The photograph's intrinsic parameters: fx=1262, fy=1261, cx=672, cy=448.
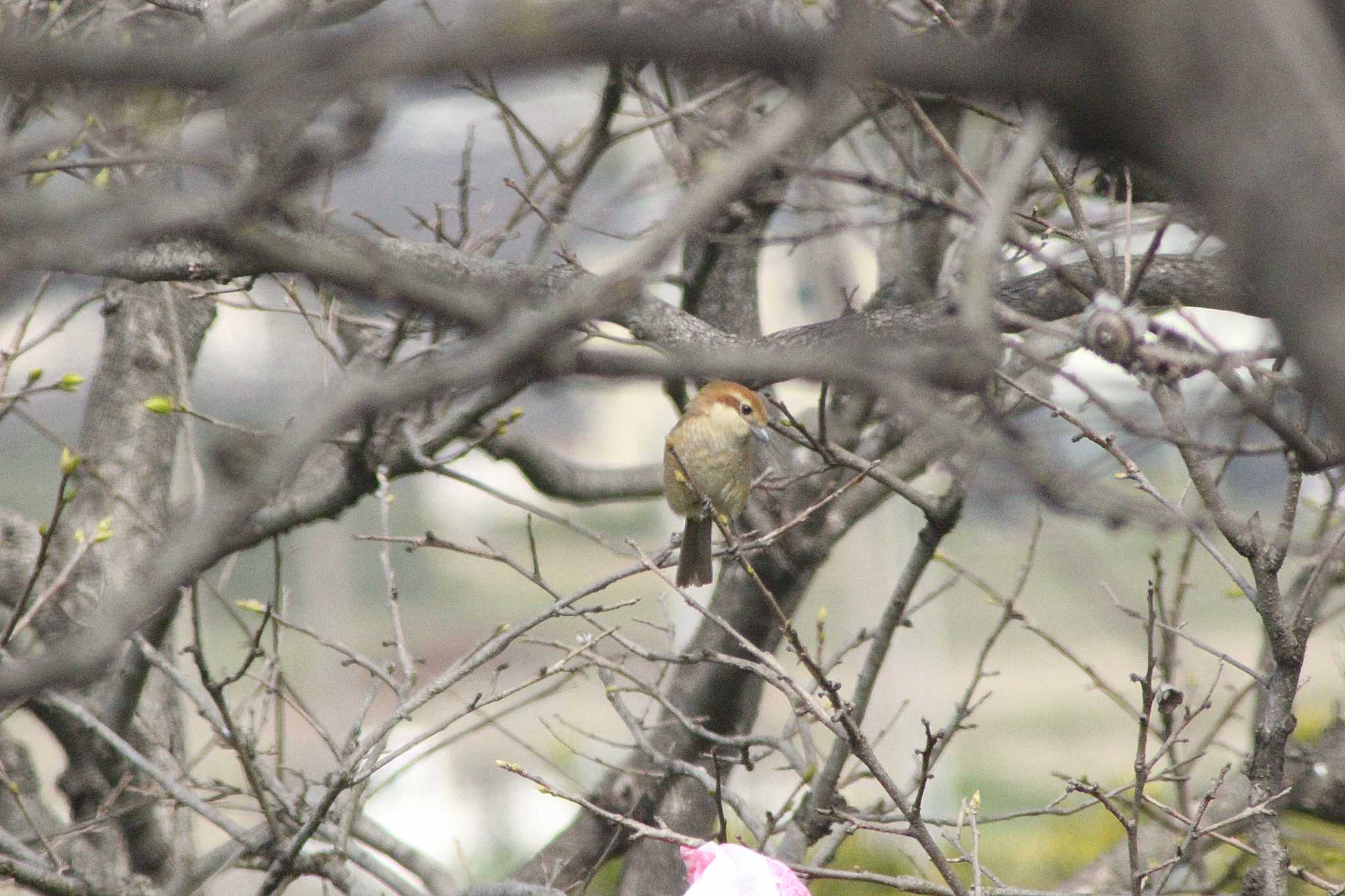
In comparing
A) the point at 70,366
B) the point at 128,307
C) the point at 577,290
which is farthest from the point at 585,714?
the point at 577,290

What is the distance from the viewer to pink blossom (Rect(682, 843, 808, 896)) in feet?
6.93

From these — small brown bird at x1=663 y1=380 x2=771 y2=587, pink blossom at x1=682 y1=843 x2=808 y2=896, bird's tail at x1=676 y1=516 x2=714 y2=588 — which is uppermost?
small brown bird at x1=663 y1=380 x2=771 y2=587

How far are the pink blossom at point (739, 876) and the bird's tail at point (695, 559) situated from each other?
61.4 inches

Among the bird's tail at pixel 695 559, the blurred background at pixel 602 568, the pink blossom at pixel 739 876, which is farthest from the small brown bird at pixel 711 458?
the pink blossom at pixel 739 876

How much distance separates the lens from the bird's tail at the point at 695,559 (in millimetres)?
3752

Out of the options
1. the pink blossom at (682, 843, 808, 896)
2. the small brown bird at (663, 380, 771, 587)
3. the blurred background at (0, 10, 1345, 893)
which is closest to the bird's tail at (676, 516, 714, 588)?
the small brown bird at (663, 380, 771, 587)

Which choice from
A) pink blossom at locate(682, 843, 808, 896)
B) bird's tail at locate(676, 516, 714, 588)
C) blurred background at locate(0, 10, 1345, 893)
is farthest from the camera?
bird's tail at locate(676, 516, 714, 588)

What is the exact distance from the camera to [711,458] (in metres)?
3.82

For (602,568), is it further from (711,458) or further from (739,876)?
(739,876)

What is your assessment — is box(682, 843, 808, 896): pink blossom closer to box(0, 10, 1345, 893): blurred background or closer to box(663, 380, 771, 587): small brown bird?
box(0, 10, 1345, 893): blurred background

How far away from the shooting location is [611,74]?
9.93 ft

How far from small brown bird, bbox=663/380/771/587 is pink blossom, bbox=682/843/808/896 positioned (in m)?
1.56

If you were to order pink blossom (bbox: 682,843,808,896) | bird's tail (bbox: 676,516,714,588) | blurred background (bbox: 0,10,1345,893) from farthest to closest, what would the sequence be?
bird's tail (bbox: 676,516,714,588), blurred background (bbox: 0,10,1345,893), pink blossom (bbox: 682,843,808,896)

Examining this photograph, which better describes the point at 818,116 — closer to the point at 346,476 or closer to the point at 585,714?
the point at 346,476
